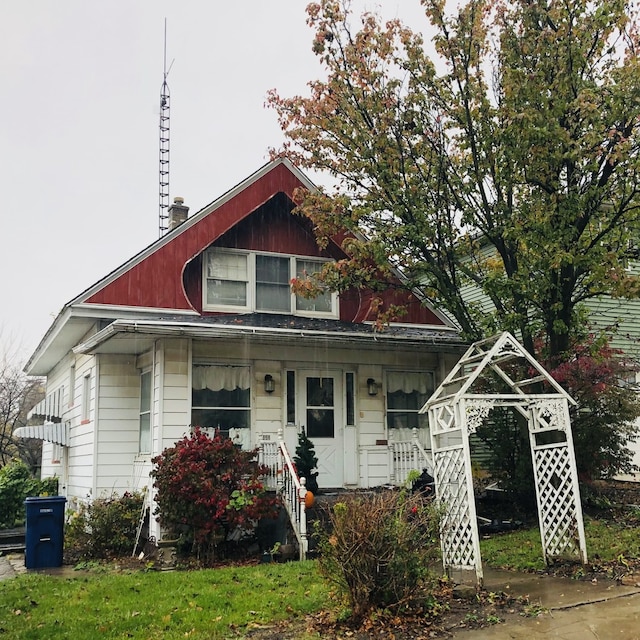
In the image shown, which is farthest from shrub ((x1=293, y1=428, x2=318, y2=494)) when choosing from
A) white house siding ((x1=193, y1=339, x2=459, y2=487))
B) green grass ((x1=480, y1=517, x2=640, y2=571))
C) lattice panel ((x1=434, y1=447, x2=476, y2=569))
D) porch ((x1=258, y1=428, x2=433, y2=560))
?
lattice panel ((x1=434, y1=447, x2=476, y2=569))

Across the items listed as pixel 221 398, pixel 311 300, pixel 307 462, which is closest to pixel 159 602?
pixel 307 462

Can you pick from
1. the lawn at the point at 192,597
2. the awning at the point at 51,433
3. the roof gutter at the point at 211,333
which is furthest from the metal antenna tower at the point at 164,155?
the lawn at the point at 192,597

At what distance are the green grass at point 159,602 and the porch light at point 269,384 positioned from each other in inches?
155

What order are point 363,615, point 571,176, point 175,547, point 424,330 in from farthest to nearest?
1. point 424,330
2. point 571,176
3. point 175,547
4. point 363,615

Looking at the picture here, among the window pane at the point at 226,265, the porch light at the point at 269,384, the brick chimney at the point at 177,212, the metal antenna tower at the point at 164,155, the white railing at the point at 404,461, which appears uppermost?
the metal antenna tower at the point at 164,155

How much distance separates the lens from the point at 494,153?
1202 centimetres

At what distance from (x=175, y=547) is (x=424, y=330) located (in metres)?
7.02

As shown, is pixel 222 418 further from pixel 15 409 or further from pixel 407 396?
pixel 15 409

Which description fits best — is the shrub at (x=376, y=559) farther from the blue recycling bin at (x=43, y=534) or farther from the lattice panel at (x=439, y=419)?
the blue recycling bin at (x=43, y=534)

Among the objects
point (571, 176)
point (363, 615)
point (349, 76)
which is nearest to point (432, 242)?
point (571, 176)

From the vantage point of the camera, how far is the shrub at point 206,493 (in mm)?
10367

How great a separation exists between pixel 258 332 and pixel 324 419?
96.1 inches

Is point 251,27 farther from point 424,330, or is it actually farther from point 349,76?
point 424,330

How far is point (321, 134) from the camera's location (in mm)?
13477
